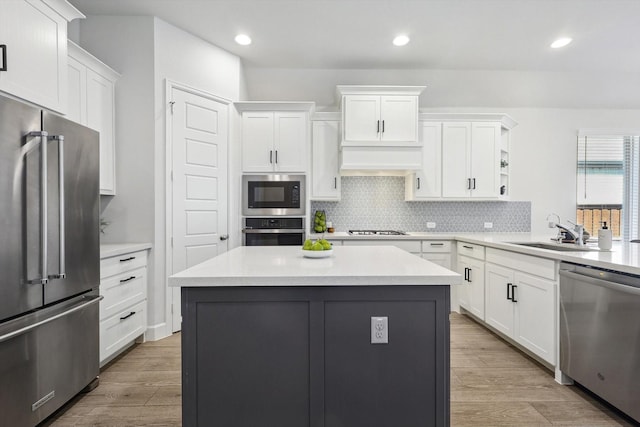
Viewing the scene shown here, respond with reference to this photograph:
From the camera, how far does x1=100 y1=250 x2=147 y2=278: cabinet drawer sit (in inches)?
101

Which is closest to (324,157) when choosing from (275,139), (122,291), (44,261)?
(275,139)

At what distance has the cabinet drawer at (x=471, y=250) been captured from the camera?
11.6ft

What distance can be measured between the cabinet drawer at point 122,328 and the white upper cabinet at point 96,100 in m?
1.09

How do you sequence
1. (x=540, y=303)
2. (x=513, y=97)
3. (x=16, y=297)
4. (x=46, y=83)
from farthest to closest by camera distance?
1. (x=513, y=97)
2. (x=540, y=303)
3. (x=46, y=83)
4. (x=16, y=297)

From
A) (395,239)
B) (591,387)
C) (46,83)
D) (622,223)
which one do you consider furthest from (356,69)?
(622,223)

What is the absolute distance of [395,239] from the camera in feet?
13.3

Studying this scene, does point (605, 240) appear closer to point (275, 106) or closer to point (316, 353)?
point (316, 353)

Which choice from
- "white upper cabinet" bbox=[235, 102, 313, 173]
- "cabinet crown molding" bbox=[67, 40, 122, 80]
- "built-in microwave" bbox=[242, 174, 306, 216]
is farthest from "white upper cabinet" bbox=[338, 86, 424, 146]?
"cabinet crown molding" bbox=[67, 40, 122, 80]

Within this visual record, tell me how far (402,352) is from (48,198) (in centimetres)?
199

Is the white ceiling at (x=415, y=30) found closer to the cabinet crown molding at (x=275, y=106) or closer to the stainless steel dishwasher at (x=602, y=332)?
the cabinet crown molding at (x=275, y=106)

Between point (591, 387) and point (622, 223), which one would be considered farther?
point (622, 223)

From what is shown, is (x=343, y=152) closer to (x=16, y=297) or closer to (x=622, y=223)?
(x=16, y=297)

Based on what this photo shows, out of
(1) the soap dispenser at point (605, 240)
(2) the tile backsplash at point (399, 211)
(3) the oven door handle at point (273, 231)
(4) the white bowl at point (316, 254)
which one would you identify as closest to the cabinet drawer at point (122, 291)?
(3) the oven door handle at point (273, 231)

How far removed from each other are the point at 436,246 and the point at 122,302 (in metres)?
3.29
